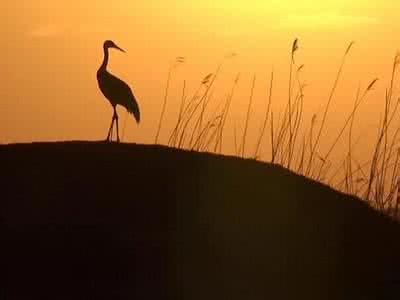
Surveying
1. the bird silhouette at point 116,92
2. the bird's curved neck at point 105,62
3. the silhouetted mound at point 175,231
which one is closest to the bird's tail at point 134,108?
the bird silhouette at point 116,92

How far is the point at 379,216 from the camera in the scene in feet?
14.7

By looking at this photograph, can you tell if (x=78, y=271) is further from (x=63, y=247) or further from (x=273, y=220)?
(x=273, y=220)

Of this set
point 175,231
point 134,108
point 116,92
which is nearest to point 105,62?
point 116,92

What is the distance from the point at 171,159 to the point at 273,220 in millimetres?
624

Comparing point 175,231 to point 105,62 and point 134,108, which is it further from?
point 105,62

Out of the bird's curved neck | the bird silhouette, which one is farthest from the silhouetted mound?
the bird's curved neck

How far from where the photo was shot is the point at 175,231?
12.8 ft

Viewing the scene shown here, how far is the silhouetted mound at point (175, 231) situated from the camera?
3688mm

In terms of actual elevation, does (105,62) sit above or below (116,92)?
above

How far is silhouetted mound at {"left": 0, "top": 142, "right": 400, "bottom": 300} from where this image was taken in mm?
3688

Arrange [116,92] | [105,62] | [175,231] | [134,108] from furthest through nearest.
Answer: [105,62], [116,92], [134,108], [175,231]

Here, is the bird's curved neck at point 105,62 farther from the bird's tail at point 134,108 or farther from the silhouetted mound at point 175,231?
the silhouetted mound at point 175,231

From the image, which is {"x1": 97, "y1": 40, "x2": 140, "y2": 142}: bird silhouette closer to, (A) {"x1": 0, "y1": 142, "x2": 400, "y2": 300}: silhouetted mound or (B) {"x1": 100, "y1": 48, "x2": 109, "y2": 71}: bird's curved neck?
(B) {"x1": 100, "y1": 48, "x2": 109, "y2": 71}: bird's curved neck

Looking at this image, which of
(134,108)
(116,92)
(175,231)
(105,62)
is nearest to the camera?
(175,231)
